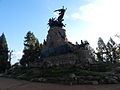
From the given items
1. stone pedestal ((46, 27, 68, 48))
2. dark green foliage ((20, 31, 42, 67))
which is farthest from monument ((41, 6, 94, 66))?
dark green foliage ((20, 31, 42, 67))

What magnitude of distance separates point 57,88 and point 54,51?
2054cm

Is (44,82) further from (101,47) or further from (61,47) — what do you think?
(101,47)

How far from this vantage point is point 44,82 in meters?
23.7

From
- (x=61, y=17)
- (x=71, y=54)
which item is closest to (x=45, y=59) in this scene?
(x=71, y=54)

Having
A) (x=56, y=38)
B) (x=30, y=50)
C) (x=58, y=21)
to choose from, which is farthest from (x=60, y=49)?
(x=30, y=50)

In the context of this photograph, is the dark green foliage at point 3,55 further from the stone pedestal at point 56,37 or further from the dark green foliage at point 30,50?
the stone pedestal at point 56,37

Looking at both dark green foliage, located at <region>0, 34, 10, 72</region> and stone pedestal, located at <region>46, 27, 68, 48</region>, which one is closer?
stone pedestal, located at <region>46, 27, 68, 48</region>

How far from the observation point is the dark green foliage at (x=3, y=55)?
49.9m

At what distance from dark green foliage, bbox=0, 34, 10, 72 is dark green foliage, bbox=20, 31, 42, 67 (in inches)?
209

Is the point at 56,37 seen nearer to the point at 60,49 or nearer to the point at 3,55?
the point at 60,49

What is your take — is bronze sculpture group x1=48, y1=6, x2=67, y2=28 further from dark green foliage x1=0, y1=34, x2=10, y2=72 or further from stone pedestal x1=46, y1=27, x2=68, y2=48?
dark green foliage x1=0, y1=34, x2=10, y2=72

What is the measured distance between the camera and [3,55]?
2034 inches

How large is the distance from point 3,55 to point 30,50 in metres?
8.22

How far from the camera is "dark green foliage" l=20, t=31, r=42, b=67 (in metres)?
55.5
